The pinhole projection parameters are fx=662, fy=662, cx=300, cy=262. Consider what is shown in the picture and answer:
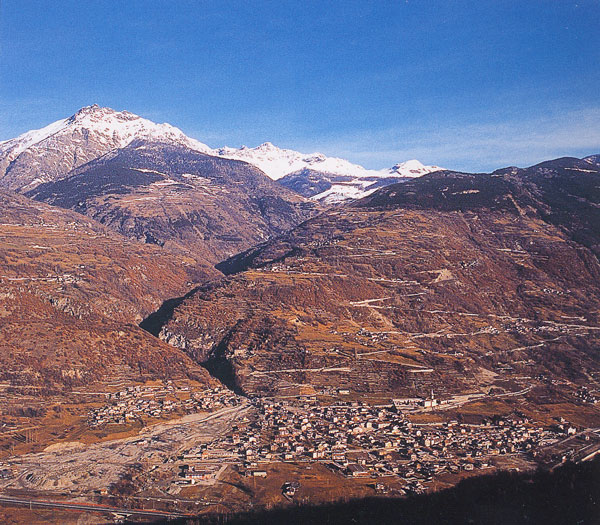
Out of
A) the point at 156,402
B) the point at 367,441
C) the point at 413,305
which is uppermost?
the point at 413,305

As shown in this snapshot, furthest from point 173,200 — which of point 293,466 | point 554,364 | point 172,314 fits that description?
point 293,466

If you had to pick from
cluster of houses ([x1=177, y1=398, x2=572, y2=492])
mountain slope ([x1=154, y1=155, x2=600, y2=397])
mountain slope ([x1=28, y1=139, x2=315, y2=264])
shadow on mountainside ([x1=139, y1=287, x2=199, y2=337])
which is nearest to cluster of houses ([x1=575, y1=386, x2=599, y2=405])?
mountain slope ([x1=154, y1=155, x2=600, y2=397])

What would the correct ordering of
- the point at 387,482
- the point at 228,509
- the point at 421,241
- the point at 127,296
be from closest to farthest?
the point at 228,509 → the point at 387,482 → the point at 127,296 → the point at 421,241

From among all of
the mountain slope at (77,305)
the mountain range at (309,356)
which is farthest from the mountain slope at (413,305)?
the mountain slope at (77,305)

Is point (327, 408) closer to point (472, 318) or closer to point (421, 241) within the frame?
point (472, 318)

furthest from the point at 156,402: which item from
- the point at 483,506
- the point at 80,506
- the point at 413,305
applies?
the point at 413,305

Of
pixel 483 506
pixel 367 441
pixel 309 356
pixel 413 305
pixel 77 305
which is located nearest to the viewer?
pixel 483 506

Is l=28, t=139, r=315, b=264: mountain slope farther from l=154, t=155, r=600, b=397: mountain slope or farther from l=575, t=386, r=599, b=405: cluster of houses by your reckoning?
l=575, t=386, r=599, b=405: cluster of houses

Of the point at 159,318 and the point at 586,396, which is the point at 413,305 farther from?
the point at 159,318
